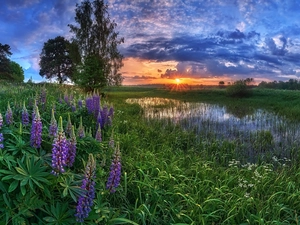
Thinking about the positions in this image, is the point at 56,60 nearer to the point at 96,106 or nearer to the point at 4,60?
the point at 4,60

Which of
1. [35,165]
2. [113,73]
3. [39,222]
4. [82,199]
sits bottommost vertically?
[39,222]

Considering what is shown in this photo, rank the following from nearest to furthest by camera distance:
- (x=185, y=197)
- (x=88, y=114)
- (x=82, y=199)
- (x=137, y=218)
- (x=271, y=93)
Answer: (x=82, y=199)
(x=137, y=218)
(x=185, y=197)
(x=88, y=114)
(x=271, y=93)

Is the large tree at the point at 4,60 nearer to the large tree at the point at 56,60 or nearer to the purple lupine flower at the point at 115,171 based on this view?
the large tree at the point at 56,60

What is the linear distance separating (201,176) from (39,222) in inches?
147

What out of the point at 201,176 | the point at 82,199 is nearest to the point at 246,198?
the point at 201,176

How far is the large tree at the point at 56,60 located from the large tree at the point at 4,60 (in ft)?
20.0

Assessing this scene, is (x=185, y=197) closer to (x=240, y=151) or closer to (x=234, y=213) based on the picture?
(x=234, y=213)

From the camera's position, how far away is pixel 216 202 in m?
4.09

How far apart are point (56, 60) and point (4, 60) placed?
32.7 ft

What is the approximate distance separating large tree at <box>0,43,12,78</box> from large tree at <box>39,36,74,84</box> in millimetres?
6098

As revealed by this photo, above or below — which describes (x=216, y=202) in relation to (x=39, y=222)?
below

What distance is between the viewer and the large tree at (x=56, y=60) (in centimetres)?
4209

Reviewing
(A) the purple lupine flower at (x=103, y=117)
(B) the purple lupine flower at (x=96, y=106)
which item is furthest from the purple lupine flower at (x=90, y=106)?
(A) the purple lupine flower at (x=103, y=117)

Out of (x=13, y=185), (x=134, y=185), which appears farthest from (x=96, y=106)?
(x=13, y=185)
